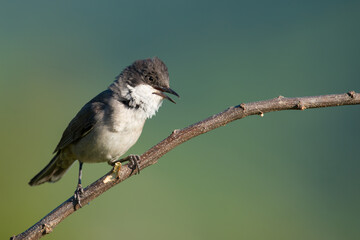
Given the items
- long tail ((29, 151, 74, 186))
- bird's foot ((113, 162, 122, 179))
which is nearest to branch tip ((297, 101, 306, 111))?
bird's foot ((113, 162, 122, 179))

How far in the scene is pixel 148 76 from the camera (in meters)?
3.79

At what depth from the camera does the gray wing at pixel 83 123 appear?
3736 millimetres

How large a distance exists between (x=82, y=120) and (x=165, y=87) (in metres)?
0.87

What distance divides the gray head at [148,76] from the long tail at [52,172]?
3.44 feet

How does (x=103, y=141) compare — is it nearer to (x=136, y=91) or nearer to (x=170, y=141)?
(x=136, y=91)

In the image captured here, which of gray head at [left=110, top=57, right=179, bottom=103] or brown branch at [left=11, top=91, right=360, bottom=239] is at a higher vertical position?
gray head at [left=110, top=57, right=179, bottom=103]

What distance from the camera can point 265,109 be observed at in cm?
257

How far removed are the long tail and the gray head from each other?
3.44ft

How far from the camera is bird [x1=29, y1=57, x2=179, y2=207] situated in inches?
142

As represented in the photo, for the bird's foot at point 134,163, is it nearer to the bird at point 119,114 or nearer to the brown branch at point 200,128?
the brown branch at point 200,128

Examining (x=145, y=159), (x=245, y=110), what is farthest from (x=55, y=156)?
(x=245, y=110)

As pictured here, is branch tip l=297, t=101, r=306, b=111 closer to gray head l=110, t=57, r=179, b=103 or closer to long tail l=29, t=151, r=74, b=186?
gray head l=110, t=57, r=179, b=103

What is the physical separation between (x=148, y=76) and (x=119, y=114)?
0.49m

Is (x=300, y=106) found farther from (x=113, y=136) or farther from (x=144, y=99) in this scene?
(x=113, y=136)
